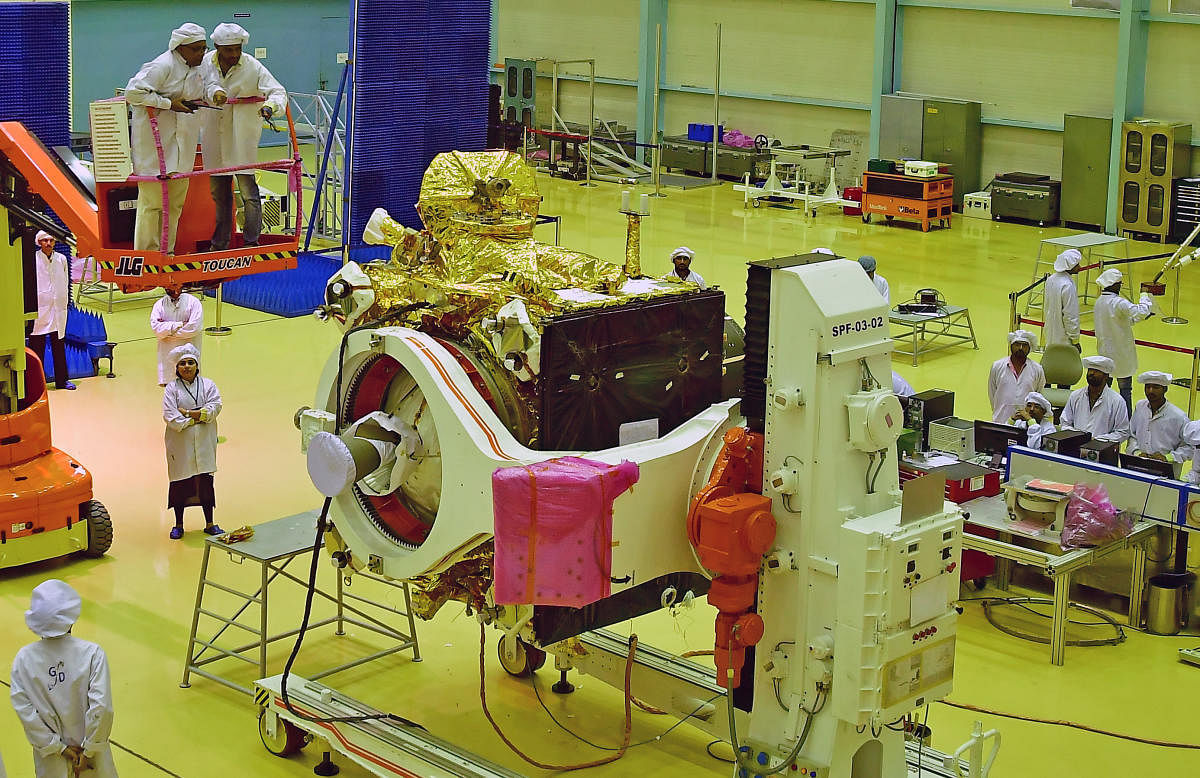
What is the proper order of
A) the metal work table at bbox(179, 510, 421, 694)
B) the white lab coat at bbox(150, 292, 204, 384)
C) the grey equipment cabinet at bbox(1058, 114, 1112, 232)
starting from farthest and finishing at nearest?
the grey equipment cabinet at bbox(1058, 114, 1112, 232) → the white lab coat at bbox(150, 292, 204, 384) → the metal work table at bbox(179, 510, 421, 694)

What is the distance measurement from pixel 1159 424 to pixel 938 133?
14.4 metres

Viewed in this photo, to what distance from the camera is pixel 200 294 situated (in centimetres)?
1914

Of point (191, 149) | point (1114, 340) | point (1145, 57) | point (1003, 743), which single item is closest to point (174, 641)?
point (191, 149)

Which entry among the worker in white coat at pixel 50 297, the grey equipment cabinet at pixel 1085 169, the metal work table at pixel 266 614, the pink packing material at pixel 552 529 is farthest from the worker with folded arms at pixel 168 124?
the grey equipment cabinet at pixel 1085 169

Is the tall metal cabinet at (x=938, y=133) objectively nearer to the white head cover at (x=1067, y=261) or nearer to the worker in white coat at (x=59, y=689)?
the white head cover at (x=1067, y=261)

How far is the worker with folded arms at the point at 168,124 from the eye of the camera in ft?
30.8

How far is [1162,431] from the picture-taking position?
11.5 meters

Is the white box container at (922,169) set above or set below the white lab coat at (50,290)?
above

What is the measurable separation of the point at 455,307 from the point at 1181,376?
36.1 feet

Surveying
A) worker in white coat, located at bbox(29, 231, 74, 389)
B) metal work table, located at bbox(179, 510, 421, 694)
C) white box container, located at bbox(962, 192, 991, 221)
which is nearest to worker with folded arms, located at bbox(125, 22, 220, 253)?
metal work table, located at bbox(179, 510, 421, 694)

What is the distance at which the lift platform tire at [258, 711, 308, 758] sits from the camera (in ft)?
27.6

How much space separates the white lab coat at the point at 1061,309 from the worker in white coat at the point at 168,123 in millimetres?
8273

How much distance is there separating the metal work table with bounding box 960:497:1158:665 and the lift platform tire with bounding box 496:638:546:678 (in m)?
2.76

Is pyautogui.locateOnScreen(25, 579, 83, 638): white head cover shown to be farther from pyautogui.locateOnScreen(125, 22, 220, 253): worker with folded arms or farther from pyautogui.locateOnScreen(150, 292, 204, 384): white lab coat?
pyautogui.locateOnScreen(150, 292, 204, 384): white lab coat
